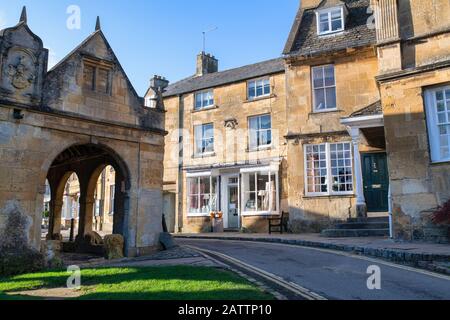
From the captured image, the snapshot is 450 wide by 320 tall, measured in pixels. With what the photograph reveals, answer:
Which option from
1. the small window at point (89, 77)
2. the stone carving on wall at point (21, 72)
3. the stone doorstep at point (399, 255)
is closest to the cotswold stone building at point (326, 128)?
the stone doorstep at point (399, 255)

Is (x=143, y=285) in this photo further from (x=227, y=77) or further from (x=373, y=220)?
(x=227, y=77)

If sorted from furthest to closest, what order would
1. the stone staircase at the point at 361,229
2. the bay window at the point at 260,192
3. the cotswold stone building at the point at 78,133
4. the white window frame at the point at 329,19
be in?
the bay window at the point at 260,192 < the white window frame at the point at 329,19 < the stone staircase at the point at 361,229 < the cotswold stone building at the point at 78,133

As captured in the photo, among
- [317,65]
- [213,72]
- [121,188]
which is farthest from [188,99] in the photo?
[121,188]

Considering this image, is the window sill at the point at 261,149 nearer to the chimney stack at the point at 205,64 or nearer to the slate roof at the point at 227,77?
the slate roof at the point at 227,77

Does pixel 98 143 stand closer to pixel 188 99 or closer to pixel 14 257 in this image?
pixel 14 257

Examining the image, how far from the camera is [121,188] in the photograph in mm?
13055

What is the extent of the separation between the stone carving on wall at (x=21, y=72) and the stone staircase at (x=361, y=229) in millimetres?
10990

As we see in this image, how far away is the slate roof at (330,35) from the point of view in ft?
63.5

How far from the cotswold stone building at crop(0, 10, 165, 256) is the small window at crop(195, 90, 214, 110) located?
11.8 meters

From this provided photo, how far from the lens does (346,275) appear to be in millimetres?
8031

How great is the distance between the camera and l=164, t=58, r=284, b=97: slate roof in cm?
2405

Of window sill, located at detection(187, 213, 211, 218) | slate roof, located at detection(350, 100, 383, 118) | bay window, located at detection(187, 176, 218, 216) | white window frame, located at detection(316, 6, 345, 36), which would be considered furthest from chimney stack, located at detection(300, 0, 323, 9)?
window sill, located at detection(187, 213, 211, 218)

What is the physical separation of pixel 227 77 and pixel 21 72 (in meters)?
16.4

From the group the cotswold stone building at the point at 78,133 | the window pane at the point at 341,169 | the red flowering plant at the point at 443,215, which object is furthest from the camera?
the window pane at the point at 341,169
